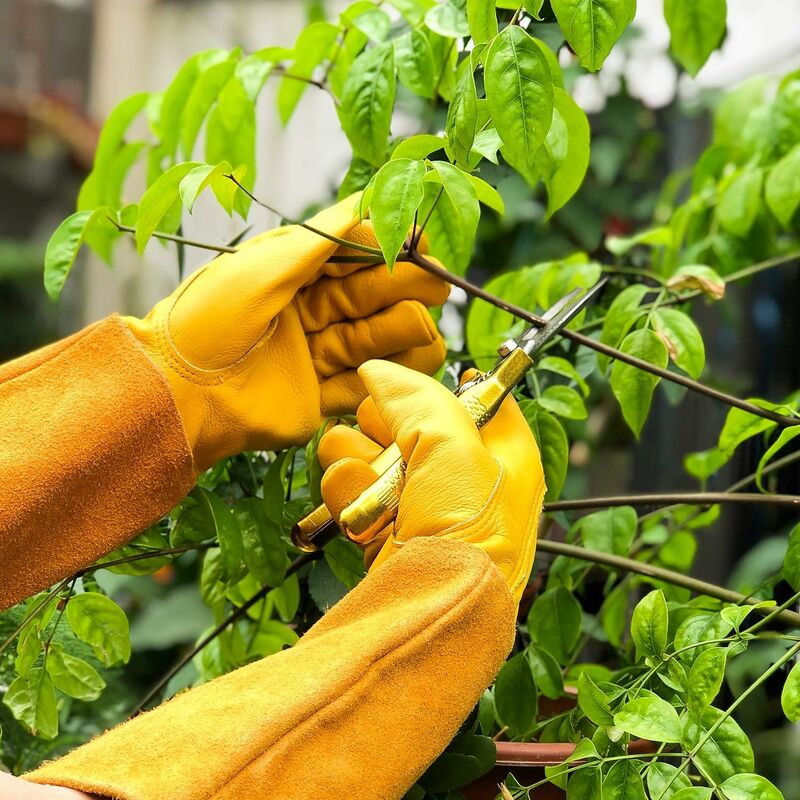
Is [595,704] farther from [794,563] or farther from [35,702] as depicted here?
[35,702]

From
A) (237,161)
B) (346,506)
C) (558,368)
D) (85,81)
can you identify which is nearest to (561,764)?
(346,506)

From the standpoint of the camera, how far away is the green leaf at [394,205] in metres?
0.59

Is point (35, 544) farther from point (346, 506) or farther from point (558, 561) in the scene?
point (558, 561)

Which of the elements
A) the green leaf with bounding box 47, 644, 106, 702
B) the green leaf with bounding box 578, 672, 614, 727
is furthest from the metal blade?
the green leaf with bounding box 47, 644, 106, 702

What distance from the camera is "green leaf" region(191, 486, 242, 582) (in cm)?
77

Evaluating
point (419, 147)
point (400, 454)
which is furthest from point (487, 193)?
point (400, 454)

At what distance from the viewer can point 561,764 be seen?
2.09 feet

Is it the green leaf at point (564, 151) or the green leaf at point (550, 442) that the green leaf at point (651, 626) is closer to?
the green leaf at point (550, 442)

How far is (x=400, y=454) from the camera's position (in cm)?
66

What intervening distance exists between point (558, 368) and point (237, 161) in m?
0.33

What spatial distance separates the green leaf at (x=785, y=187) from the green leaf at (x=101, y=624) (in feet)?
2.26

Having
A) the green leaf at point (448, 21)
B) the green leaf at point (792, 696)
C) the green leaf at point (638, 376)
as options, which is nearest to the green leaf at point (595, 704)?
the green leaf at point (792, 696)

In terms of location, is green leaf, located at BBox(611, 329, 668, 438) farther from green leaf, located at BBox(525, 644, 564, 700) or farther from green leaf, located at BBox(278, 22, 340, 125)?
green leaf, located at BBox(278, 22, 340, 125)

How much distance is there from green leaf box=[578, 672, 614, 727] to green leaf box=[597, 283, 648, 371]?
0.28m
